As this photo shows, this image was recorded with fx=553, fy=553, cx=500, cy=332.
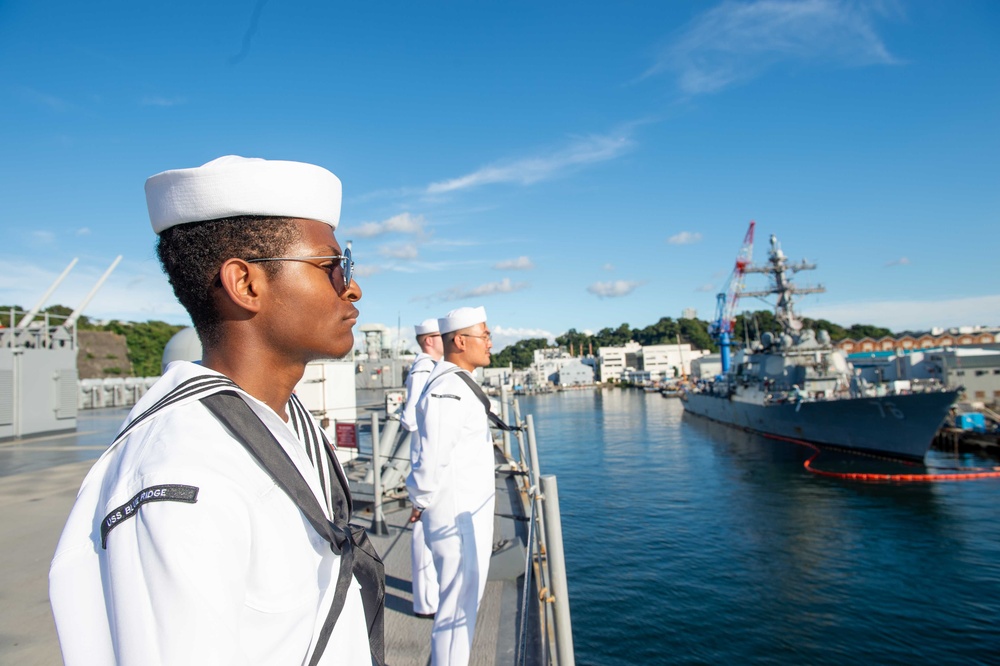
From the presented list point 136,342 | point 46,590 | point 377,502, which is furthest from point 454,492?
point 136,342

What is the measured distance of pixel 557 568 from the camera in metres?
2.15

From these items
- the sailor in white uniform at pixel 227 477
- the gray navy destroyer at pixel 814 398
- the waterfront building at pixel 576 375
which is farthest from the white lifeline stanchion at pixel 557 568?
the waterfront building at pixel 576 375

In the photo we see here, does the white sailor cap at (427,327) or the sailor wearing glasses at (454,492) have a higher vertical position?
the white sailor cap at (427,327)

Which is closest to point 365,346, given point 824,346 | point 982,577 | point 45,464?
point 45,464

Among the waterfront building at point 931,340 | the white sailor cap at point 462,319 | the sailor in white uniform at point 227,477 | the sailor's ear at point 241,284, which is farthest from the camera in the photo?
the waterfront building at point 931,340

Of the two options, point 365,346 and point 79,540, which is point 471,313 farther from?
point 365,346

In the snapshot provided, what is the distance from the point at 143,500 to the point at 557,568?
174cm

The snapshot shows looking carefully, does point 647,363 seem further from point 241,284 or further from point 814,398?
point 241,284

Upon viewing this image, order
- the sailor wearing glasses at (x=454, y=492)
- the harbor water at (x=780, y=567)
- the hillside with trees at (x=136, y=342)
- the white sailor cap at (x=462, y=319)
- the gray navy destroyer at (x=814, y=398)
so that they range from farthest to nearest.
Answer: the hillside with trees at (x=136, y=342) → the gray navy destroyer at (x=814, y=398) → the harbor water at (x=780, y=567) → the white sailor cap at (x=462, y=319) → the sailor wearing glasses at (x=454, y=492)

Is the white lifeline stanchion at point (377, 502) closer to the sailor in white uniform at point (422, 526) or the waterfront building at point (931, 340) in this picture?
the sailor in white uniform at point (422, 526)

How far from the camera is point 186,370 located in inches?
39.5

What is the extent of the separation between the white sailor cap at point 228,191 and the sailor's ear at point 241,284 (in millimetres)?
106

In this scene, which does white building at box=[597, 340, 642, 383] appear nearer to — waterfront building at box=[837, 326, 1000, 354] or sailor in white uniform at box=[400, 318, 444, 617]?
waterfront building at box=[837, 326, 1000, 354]

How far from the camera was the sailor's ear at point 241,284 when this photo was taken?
1.06 m
